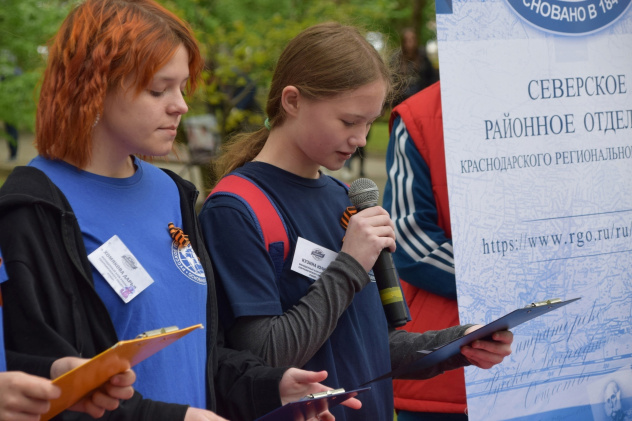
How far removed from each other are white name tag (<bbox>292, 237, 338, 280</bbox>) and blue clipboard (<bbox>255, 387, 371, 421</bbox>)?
16.3 inches

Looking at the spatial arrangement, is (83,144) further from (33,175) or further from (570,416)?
(570,416)

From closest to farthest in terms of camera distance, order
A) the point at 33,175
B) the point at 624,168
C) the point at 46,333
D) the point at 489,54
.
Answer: the point at 46,333, the point at 33,175, the point at 489,54, the point at 624,168

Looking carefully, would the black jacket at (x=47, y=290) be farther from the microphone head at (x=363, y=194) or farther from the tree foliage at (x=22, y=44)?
the tree foliage at (x=22, y=44)

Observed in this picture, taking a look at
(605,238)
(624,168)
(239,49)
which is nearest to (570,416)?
(605,238)

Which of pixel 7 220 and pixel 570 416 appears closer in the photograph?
pixel 7 220

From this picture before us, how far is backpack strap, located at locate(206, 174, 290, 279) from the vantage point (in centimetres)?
205

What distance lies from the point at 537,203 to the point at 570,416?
0.68 meters

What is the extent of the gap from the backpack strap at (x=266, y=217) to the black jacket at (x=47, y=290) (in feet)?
1.59

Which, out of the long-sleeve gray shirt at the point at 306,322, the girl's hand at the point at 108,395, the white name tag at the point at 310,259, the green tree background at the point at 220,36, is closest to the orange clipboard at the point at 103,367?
the girl's hand at the point at 108,395

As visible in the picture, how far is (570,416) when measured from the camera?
2676 millimetres

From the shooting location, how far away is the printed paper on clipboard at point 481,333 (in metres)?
1.97

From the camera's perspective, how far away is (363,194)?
2295 millimetres

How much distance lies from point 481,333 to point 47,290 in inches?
40.9

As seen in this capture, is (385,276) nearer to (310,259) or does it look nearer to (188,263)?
(310,259)
